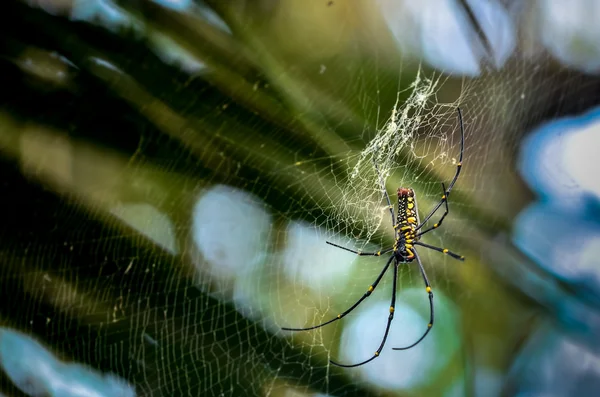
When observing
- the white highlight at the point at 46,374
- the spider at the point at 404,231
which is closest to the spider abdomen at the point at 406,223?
the spider at the point at 404,231

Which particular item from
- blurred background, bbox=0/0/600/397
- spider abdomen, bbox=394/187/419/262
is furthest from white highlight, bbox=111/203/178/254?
spider abdomen, bbox=394/187/419/262

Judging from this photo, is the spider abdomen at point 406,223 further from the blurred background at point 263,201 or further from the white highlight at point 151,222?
the white highlight at point 151,222

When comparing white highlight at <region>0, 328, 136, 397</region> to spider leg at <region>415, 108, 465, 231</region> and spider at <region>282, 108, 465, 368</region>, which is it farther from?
spider leg at <region>415, 108, 465, 231</region>

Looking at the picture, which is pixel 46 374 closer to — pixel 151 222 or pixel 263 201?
pixel 151 222

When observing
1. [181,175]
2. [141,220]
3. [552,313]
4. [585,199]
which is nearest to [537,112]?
[585,199]

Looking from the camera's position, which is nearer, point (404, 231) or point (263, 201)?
point (404, 231)

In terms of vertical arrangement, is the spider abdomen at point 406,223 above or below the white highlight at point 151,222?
above

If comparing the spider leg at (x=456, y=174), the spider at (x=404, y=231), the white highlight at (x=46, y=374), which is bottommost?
the white highlight at (x=46, y=374)

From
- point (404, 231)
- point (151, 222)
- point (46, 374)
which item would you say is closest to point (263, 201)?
point (151, 222)
